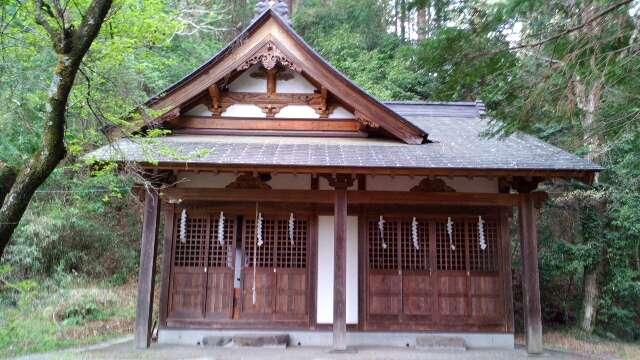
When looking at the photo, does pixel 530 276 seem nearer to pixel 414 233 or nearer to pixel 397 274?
pixel 414 233

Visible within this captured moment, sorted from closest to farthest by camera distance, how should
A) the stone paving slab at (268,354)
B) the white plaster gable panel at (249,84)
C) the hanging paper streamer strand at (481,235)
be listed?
the stone paving slab at (268,354), the hanging paper streamer strand at (481,235), the white plaster gable panel at (249,84)

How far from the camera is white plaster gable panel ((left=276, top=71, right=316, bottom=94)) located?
8.33 m

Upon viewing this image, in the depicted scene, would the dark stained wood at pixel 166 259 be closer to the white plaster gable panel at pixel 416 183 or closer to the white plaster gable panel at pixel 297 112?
the white plaster gable panel at pixel 297 112

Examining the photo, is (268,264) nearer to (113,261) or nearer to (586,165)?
(586,165)

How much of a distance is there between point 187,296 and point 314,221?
248 centimetres

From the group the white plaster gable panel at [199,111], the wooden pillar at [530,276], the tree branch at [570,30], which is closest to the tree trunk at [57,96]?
the tree branch at [570,30]

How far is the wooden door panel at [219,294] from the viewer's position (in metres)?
7.71

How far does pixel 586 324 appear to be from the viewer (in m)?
9.88

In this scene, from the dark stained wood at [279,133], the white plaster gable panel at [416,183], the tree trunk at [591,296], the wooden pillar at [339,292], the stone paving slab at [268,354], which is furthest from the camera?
the tree trunk at [591,296]

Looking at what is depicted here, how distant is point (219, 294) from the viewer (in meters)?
7.77

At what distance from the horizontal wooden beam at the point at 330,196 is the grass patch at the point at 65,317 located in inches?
105

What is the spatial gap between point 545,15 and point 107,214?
1315 centimetres

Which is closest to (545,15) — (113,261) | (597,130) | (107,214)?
(597,130)

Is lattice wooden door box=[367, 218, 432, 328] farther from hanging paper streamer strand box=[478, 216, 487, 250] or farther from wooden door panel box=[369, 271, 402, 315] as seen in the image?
hanging paper streamer strand box=[478, 216, 487, 250]
